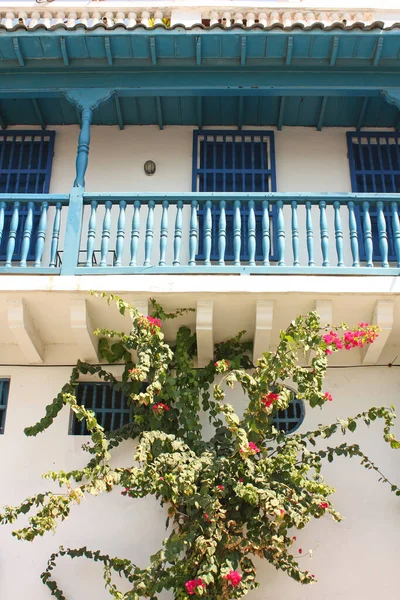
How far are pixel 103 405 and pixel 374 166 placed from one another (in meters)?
4.05

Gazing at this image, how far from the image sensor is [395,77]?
25.3ft

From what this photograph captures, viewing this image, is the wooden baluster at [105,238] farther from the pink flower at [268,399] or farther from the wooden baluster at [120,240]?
the pink flower at [268,399]

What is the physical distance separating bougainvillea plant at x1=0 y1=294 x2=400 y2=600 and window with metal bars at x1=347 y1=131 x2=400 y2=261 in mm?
2502

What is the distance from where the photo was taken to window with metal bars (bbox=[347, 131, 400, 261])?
8.38 metres

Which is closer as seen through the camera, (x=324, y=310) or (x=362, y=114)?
(x=324, y=310)

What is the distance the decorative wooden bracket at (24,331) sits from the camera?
6770 mm

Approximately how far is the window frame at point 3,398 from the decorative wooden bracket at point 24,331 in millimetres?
298

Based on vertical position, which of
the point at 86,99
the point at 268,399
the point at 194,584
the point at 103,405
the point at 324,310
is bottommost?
the point at 194,584

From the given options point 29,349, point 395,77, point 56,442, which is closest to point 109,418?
A: point 56,442

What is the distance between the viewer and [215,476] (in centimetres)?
582

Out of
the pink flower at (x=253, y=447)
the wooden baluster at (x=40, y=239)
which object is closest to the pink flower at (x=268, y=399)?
the pink flower at (x=253, y=447)

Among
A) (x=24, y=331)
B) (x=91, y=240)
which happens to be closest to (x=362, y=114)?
(x=91, y=240)

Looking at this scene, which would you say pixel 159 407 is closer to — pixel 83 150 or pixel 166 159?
pixel 83 150

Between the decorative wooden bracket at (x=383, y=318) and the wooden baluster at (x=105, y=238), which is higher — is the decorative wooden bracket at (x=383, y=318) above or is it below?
below
